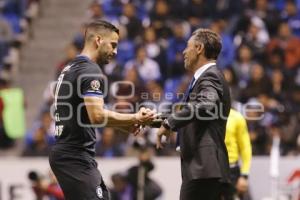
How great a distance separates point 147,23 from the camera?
685 inches

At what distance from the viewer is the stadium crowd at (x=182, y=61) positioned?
1437 cm

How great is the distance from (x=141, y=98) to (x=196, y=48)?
22.8 feet

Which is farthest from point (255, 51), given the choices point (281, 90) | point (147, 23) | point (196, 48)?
point (196, 48)

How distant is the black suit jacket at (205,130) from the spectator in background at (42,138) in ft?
23.0

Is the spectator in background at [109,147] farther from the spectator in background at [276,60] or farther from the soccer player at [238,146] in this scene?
the soccer player at [238,146]

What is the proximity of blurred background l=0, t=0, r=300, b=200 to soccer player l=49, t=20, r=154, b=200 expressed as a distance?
5.38 m

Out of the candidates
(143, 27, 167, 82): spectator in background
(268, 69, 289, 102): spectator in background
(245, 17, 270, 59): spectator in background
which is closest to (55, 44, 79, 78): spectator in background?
(143, 27, 167, 82): spectator in background

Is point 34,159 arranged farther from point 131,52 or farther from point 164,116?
point 164,116

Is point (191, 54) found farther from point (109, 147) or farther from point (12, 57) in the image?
point (12, 57)

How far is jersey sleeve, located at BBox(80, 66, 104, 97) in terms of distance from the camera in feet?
24.5

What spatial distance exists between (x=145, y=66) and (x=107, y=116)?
8.78 m

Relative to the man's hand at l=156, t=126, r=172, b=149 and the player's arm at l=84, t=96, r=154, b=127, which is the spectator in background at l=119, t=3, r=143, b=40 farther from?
the player's arm at l=84, t=96, r=154, b=127

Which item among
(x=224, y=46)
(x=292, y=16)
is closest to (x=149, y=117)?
(x=224, y=46)

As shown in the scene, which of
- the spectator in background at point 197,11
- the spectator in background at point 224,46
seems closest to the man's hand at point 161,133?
the spectator in background at point 224,46
